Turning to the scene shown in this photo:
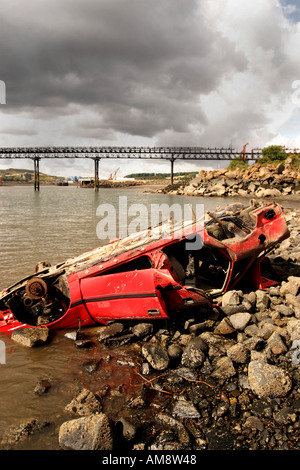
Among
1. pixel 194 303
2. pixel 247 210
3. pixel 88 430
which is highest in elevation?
pixel 247 210

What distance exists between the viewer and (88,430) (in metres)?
2.93

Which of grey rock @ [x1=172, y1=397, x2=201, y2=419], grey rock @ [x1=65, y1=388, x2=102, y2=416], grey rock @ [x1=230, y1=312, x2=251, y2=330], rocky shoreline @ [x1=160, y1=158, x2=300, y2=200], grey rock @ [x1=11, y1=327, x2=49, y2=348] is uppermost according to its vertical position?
rocky shoreline @ [x1=160, y1=158, x2=300, y2=200]

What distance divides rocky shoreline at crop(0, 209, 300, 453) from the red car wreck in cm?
37

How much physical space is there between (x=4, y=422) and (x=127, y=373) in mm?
1531

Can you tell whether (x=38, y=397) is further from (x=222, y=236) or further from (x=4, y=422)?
(x=222, y=236)

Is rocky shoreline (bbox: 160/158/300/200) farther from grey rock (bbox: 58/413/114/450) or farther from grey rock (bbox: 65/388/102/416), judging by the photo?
grey rock (bbox: 58/413/114/450)

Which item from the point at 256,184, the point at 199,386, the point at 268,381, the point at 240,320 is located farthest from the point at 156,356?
the point at 256,184

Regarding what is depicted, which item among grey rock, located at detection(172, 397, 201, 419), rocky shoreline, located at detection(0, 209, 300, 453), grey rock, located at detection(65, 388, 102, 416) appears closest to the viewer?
rocky shoreline, located at detection(0, 209, 300, 453)

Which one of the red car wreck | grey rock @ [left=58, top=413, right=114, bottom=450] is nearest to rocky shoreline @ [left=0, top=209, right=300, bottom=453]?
grey rock @ [left=58, top=413, right=114, bottom=450]

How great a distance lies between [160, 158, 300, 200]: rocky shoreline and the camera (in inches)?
1501

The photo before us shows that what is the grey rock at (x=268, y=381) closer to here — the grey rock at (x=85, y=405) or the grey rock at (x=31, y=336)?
the grey rock at (x=85, y=405)

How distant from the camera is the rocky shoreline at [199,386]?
9.77 ft

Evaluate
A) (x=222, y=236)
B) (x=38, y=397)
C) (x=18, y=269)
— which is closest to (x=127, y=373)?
(x=38, y=397)

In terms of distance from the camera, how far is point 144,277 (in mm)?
4797
